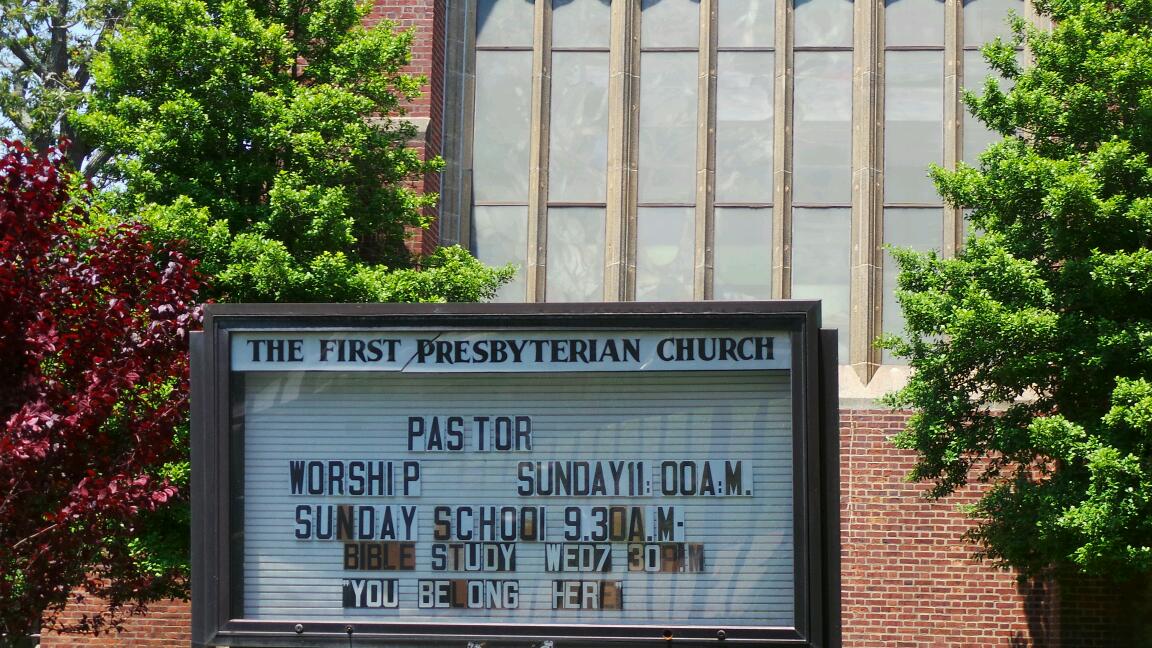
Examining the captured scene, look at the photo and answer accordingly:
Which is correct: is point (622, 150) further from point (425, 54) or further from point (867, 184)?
point (867, 184)

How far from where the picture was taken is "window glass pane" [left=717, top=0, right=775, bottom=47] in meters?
17.7

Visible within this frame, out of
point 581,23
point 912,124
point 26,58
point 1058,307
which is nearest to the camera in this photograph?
point 1058,307

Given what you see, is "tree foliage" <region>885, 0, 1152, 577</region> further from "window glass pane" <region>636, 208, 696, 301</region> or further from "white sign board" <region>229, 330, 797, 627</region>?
"white sign board" <region>229, 330, 797, 627</region>

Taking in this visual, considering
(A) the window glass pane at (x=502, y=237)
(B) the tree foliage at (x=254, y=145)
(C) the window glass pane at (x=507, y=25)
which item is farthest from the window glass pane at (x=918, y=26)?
(B) the tree foliage at (x=254, y=145)

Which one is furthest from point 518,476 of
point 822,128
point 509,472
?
point 822,128

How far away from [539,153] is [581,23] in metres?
1.82

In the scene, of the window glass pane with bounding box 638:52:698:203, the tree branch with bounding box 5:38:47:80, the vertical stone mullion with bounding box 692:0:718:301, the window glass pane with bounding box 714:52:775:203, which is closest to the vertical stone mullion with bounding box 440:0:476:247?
the window glass pane with bounding box 638:52:698:203

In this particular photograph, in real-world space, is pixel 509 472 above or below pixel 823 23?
below

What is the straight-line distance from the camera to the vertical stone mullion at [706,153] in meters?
17.2

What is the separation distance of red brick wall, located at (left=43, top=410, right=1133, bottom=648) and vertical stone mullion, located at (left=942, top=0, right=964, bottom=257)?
2479mm

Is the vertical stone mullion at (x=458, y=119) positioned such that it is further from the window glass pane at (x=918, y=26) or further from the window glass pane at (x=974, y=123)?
the window glass pane at (x=974, y=123)

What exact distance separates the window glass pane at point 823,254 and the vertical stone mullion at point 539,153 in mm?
3129

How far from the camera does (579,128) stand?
58.2 ft

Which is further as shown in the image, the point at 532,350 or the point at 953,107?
the point at 953,107
